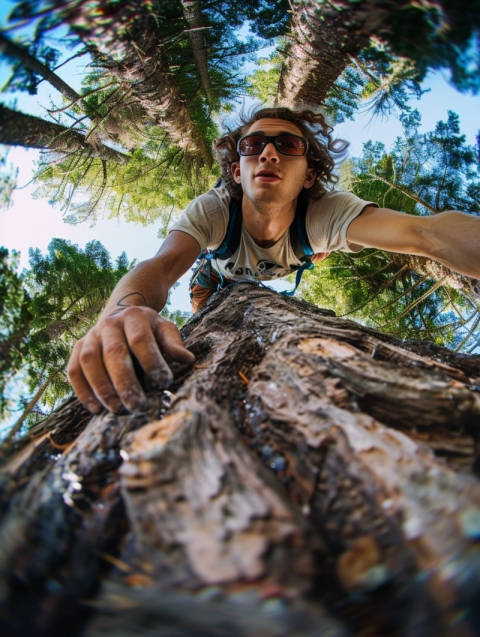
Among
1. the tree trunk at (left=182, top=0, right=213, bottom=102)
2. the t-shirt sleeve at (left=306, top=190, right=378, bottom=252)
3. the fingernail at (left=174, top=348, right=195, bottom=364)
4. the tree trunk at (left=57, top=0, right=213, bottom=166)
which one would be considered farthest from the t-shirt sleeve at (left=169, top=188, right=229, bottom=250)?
the fingernail at (left=174, top=348, right=195, bottom=364)

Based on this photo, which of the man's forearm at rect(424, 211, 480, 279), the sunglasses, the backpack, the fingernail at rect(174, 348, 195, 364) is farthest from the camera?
the backpack

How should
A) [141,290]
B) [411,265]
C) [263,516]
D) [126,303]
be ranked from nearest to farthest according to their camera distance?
[263,516], [126,303], [141,290], [411,265]

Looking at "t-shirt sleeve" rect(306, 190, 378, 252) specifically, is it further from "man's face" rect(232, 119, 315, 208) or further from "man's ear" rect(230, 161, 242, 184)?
"man's ear" rect(230, 161, 242, 184)

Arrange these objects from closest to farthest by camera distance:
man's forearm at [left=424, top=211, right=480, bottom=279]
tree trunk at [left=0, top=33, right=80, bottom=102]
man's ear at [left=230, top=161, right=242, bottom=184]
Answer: tree trunk at [left=0, top=33, right=80, bottom=102]
man's forearm at [left=424, top=211, right=480, bottom=279]
man's ear at [left=230, top=161, right=242, bottom=184]

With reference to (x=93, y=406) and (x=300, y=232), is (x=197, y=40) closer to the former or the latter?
(x=300, y=232)

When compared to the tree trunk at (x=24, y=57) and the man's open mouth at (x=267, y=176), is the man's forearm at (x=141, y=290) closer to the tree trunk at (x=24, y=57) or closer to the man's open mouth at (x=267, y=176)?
the tree trunk at (x=24, y=57)

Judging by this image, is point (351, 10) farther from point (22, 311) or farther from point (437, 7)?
point (22, 311)

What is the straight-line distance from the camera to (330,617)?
1.40ft

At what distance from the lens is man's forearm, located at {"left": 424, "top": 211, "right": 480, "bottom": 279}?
1.62 m

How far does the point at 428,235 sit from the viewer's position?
1844 millimetres

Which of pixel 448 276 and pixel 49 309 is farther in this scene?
pixel 448 276

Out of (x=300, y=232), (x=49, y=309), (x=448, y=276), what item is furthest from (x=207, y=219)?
(x=448, y=276)

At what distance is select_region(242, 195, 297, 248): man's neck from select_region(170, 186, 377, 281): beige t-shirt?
5 centimetres

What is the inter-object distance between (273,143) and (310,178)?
24.6 inches
